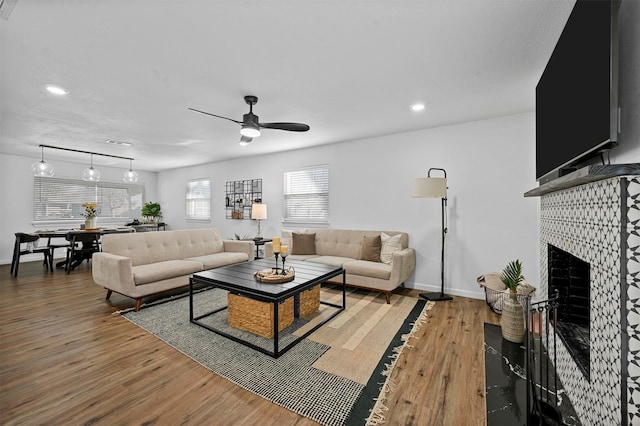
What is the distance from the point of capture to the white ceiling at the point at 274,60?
1.75 meters

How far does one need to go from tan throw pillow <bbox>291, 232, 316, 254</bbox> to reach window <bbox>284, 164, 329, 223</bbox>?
57cm

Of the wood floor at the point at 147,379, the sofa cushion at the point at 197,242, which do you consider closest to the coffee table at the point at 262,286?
the wood floor at the point at 147,379

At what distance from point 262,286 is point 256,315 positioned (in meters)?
0.34

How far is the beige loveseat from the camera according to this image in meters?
3.57

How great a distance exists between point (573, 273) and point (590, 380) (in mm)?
797

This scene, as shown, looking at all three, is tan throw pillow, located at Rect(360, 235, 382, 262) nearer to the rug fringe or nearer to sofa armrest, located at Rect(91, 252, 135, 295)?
the rug fringe

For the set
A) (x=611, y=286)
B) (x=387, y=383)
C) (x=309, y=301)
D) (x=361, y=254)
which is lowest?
(x=387, y=383)

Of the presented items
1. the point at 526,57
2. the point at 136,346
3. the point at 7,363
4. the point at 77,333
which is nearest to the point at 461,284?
the point at 526,57

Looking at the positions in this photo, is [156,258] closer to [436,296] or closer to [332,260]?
[332,260]

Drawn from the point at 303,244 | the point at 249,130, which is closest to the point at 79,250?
the point at 303,244

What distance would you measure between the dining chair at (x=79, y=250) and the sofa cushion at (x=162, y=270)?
8.59ft

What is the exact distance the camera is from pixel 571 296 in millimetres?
1978

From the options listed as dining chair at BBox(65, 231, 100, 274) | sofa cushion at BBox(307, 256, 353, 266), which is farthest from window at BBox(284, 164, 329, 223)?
dining chair at BBox(65, 231, 100, 274)

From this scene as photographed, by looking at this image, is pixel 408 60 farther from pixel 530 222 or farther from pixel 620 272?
pixel 530 222
